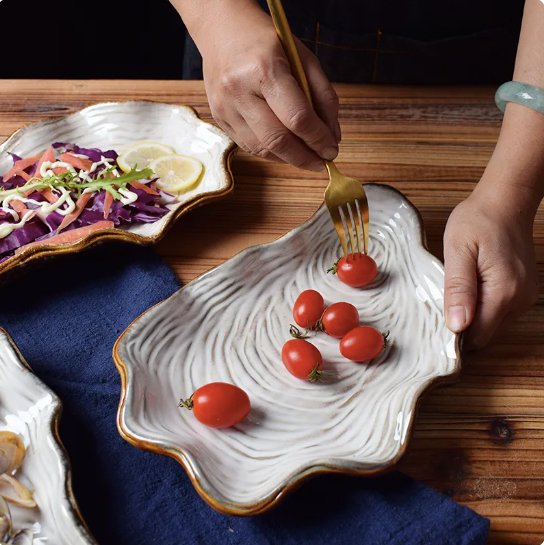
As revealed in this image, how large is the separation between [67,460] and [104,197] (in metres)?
0.82

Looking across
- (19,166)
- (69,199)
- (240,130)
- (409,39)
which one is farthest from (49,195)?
(409,39)

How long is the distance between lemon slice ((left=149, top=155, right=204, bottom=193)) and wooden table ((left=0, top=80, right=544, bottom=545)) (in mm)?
98

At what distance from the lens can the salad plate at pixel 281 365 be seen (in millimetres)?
1299

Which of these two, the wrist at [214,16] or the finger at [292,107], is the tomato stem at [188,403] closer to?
the finger at [292,107]

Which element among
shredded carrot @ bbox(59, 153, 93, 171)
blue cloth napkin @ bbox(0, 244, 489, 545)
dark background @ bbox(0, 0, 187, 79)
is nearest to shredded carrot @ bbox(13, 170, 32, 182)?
shredded carrot @ bbox(59, 153, 93, 171)

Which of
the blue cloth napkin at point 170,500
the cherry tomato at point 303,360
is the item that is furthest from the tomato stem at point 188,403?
the cherry tomato at point 303,360

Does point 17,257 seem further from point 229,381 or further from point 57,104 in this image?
point 57,104

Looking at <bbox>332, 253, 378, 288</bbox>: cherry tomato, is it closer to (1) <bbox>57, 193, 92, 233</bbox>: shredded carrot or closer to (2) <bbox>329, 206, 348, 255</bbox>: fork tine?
(2) <bbox>329, 206, 348, 255</bbox>: fork tine

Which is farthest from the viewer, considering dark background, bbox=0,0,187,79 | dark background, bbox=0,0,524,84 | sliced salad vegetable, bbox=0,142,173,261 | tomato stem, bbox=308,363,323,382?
dark background, bbox=0,0,187,79

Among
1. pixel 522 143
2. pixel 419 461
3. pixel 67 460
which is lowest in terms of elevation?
pixel 419 461

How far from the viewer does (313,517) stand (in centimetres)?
127

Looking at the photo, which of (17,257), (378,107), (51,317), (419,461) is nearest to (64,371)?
(51,317)

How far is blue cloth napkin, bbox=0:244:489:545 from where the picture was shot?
4.09 feet

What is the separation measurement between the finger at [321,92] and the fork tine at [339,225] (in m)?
0.19
